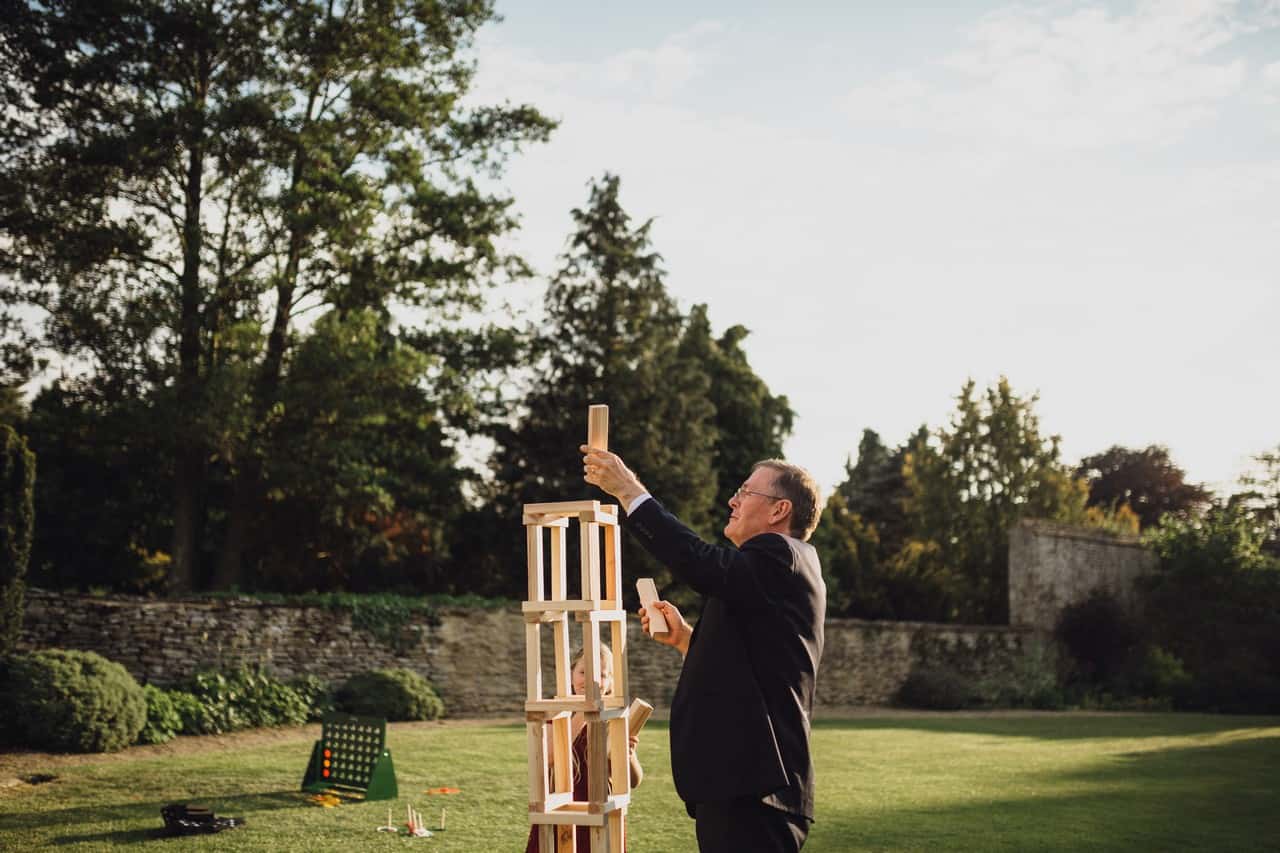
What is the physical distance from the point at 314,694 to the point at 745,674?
48.5ft

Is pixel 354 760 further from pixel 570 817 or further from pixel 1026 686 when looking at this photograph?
pixel 1026 686

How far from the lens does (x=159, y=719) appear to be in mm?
14273

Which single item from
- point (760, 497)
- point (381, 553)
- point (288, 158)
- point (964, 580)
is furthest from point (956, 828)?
point (964, 580)

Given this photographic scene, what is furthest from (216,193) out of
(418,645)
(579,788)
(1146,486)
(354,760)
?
(1146,486)

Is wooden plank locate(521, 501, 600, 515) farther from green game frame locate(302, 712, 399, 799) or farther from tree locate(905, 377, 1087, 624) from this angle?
tree locate(905, 377, 1087, 624)

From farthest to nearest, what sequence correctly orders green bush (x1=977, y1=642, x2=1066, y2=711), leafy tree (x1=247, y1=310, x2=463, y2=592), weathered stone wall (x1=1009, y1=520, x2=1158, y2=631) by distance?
weathered stone wall (x1=1009, y1=520, x2=1158, y2=631) < green bush (x1=977, y1=642, x2=1066, y2=711) < leafy tree (x1=247, y1=310, x2=463, y2=592)

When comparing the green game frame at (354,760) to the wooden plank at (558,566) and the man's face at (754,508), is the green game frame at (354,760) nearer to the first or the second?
the wooden plank at (558,566)

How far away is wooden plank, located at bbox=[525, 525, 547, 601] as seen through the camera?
14.7ft

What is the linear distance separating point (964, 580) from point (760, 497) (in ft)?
104

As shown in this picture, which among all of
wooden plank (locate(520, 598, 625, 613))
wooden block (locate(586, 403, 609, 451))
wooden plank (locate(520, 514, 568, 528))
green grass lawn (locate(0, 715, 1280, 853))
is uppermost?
wooden block (locate(586, 403, 609, 451))

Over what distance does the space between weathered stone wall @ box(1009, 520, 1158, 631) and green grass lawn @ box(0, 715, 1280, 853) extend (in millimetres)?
10626

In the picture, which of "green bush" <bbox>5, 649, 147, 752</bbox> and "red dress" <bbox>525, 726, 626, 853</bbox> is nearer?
"red dress" <bbox>525, 726, 626, 853</bbox>

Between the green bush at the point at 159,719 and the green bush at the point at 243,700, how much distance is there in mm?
488

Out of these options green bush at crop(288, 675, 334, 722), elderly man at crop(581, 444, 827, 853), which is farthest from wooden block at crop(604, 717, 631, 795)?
green bush at crop(288, 675, 334, 722)
